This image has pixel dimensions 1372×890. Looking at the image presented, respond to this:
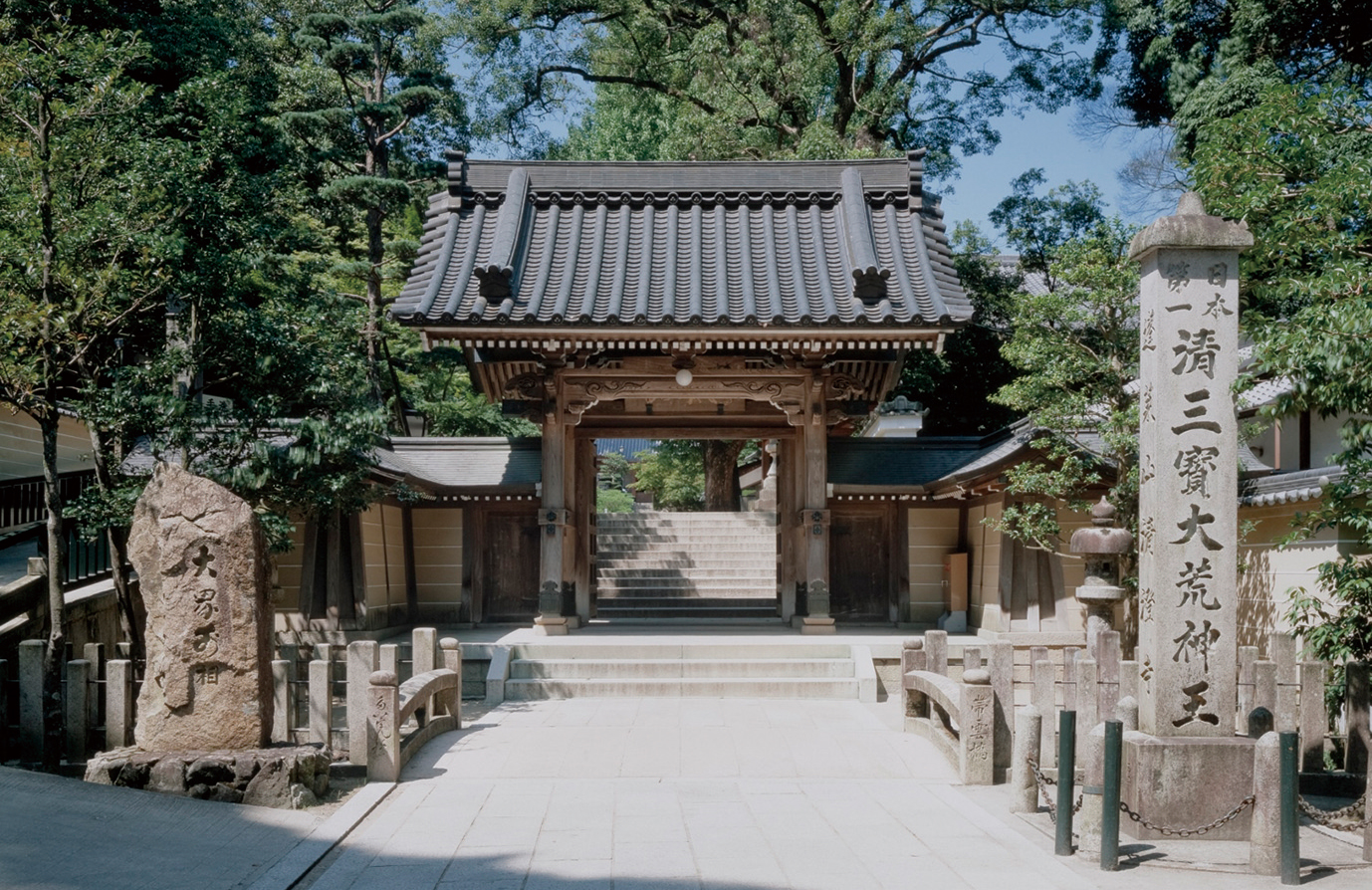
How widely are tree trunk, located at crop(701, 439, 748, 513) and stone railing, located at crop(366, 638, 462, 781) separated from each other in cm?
1777

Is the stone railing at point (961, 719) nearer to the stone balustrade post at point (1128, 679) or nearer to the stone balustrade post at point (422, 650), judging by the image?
the stone balustrade post at point (1128, 679)

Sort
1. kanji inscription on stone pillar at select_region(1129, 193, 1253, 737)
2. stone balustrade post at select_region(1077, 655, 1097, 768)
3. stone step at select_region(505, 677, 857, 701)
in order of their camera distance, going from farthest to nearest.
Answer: stone step at select_region(505, 677, 857, 701) → stone balustrade post at select_region(1077, 655, 1097, 768) → kanji inscription on stone pillar at select_region(1129, 193, 1253, 737)

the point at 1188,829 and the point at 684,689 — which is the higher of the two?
the point at 1188,829

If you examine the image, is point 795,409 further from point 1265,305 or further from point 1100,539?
point 1265,305

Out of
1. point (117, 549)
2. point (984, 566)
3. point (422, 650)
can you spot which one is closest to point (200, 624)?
point (422, 650)

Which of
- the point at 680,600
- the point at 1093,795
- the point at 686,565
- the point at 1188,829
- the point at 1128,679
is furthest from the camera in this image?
the point at 686,565

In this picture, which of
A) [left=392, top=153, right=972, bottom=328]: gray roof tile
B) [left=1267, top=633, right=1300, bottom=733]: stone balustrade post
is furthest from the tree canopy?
[left=1267, top=633, right=1300, bottom=733]: stone balustrade post

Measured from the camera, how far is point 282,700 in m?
7.68

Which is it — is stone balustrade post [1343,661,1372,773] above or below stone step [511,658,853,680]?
above

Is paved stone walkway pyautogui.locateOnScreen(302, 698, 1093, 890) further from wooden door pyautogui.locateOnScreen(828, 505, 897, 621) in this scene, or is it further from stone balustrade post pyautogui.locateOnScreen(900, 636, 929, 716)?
wooden door pyautogui.locateOnScreen(828, 505, 897, 621)

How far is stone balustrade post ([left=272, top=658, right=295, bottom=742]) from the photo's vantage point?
7617mm

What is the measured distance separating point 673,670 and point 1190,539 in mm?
6583

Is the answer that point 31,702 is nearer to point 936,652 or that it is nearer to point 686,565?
point 936,652

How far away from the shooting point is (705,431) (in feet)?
50.4
